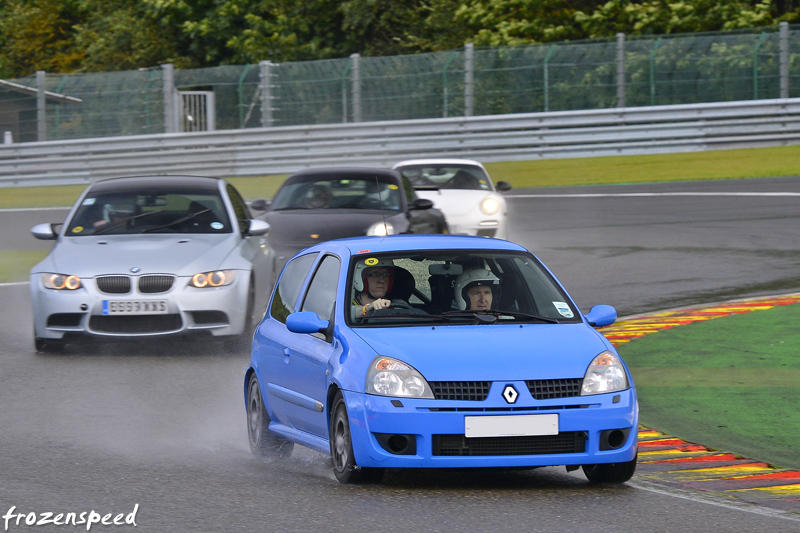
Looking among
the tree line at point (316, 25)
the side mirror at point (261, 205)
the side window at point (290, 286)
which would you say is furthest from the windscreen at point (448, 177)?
the tree line at point (316, 25)

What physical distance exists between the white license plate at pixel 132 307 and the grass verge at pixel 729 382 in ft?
13.0

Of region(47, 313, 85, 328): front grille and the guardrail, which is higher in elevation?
the guardrail

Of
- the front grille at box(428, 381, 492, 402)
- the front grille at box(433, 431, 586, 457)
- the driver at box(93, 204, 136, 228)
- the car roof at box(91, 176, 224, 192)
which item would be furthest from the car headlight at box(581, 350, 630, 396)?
the car roof at box(91, 176, 224, 192)

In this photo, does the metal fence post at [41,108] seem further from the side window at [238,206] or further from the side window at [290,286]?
the side window at [290,286]

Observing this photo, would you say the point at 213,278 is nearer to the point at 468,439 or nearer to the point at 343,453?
the point at 343,453

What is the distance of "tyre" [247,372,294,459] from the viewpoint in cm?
800

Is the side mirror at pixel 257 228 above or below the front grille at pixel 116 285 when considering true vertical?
above

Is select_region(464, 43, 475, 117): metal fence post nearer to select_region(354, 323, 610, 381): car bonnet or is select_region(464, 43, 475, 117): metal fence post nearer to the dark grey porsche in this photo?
the dark grey porsche

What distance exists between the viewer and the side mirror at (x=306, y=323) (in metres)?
7.28

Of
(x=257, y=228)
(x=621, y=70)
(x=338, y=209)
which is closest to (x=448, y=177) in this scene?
(x=338, y=209)

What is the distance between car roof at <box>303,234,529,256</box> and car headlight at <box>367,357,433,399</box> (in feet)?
3.69

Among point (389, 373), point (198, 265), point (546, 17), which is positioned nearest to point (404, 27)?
point (546, 17)

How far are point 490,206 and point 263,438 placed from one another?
12.5m

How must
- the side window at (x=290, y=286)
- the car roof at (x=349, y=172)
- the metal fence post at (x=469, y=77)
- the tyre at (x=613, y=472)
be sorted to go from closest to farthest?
the tyre at (x=613, y=472) → the side window at (x=290, y=286) → the car roof at (x=349, y=172) → the metal fence post at (x=469, y=77)
